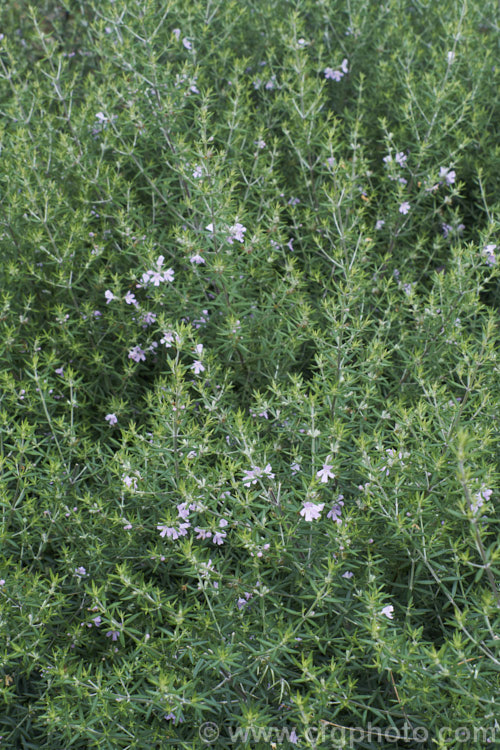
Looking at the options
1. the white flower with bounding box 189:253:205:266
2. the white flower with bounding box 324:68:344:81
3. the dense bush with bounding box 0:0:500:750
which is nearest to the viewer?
the dense bush with bounding box 0:0:500:750

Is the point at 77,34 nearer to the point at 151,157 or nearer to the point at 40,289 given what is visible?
the point at 151,157

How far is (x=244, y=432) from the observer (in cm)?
236

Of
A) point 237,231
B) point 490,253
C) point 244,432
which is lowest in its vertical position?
point 244,432

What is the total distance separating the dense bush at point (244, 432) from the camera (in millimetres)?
2104

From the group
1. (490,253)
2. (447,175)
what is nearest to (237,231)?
(490,253)

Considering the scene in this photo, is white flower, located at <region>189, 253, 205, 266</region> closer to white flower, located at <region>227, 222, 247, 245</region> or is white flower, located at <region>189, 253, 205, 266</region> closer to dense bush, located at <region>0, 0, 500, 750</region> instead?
dense bush, located at <region>0, 0, 500, 750</region>

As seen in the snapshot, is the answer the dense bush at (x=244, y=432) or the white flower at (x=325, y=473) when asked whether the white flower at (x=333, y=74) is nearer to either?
the dense bush at (x=244, y=432)

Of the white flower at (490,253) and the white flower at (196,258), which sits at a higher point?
the white flower at (490,253)

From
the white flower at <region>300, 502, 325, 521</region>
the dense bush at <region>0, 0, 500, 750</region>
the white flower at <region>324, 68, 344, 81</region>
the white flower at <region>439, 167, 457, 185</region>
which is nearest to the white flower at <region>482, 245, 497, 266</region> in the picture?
the dense bush at <region>0, 0, 500, 750</region>

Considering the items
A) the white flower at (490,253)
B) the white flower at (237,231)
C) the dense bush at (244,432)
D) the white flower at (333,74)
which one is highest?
the white flower at (333,74)

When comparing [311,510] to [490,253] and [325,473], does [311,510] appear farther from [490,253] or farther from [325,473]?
[490,253]

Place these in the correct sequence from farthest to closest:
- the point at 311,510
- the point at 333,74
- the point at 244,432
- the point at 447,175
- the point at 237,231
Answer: the point at 333,74 → the point at 447,175 → the point at 237,231 → the point at 244,432 → the point at 311,510

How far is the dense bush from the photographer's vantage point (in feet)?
6.90

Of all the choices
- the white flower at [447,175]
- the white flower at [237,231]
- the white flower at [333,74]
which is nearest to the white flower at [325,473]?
the white flower at [237,231]
